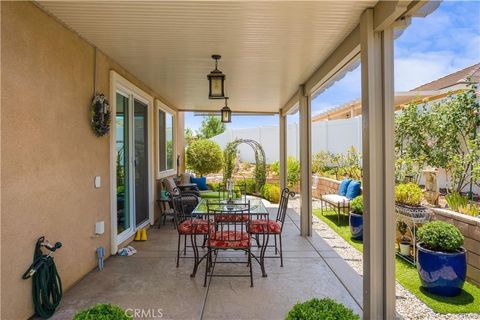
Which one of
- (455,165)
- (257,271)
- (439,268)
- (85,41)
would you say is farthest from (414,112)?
(85,41)

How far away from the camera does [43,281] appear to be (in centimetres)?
262

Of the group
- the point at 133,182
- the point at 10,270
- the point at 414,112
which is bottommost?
the point at 10,270

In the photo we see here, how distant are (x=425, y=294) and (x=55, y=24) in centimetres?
440

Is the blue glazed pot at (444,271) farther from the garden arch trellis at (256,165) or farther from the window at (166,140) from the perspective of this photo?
the garden arch trellis at (256,165)

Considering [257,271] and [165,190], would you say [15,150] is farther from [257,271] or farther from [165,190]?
[165,190]

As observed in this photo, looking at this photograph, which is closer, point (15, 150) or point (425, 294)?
point (15, 150)

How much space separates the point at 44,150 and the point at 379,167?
113 inches

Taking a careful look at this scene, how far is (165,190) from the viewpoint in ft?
22.1

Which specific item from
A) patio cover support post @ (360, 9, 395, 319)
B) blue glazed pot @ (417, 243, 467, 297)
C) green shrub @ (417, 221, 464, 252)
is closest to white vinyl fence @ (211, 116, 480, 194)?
green shrub @ (417, 221, 464, 252)

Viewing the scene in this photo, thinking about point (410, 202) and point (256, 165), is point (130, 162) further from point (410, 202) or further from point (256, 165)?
point (256, 165)

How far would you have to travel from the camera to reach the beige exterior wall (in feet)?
7.73

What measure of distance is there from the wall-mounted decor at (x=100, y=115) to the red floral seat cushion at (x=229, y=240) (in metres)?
1.81

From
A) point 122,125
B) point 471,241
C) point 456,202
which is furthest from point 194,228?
point 456,202

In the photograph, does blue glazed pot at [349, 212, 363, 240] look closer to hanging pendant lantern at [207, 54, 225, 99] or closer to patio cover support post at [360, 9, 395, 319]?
patio cover support post at [360, 9, 395, 319]
